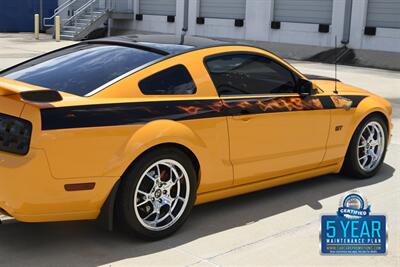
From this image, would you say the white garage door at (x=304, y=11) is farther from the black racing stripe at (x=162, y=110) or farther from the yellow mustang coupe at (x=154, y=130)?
the black racing stripe at (x=162, y=110)

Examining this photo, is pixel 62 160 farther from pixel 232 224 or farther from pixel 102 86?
pixel 232 224

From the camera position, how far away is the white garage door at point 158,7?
30297 mm

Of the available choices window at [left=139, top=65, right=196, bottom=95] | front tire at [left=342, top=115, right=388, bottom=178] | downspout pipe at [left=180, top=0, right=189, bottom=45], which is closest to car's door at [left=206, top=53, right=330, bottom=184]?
window at [left=139, top=65, right=196, bottom=95]

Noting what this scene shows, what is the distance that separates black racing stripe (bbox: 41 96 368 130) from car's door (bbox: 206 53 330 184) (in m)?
0.01

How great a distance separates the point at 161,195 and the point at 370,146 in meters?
2.75

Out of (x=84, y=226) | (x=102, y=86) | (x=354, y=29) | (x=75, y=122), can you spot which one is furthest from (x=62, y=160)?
(x=354, y=29)

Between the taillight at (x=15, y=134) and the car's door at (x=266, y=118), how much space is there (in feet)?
5.27

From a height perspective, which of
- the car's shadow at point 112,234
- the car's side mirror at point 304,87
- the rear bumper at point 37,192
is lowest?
the car's shadow at point 112,234

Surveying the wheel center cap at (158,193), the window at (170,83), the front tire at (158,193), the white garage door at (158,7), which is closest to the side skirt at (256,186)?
the front tire at (158,193)

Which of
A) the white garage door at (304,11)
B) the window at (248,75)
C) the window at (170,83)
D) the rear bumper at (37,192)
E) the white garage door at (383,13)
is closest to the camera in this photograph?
the rear bumper at (37,192)

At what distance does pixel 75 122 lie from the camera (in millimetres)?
3666

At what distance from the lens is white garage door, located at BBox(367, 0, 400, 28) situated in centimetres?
2139

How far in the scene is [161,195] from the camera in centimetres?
416

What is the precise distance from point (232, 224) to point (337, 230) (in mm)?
875
